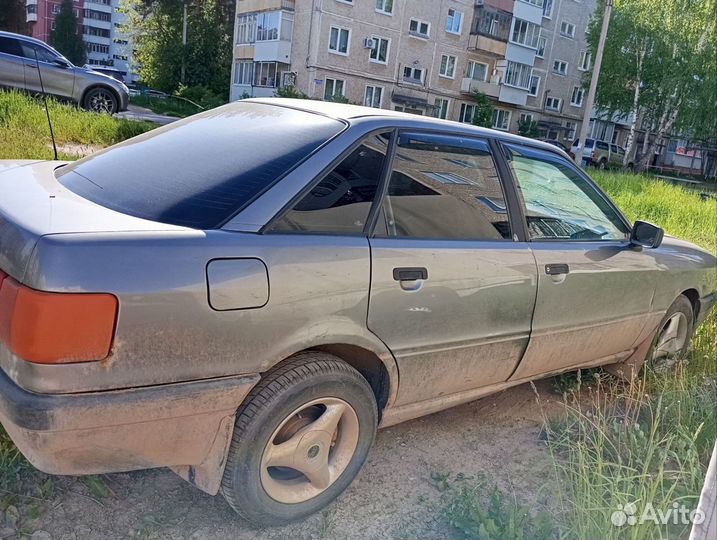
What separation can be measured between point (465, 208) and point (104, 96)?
473 inches

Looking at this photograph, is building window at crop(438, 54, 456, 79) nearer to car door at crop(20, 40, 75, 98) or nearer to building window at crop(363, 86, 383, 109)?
building window at crop(363, 86, 383, 109)

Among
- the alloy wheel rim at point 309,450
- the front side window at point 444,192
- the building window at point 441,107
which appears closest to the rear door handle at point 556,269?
the front side window at point 444,192

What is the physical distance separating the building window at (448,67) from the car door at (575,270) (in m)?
39.2

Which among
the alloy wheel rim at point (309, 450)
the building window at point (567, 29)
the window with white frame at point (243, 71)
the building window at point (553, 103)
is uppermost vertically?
the building window at point (567, 29)

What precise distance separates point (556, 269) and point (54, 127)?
8.65m

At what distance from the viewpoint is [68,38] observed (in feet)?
225

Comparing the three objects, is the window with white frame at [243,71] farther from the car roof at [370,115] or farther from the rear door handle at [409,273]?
the rear door handle at [409,273]

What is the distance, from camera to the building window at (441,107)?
4093cm

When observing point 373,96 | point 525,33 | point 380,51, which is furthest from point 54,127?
point 525,33

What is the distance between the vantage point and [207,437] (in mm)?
2141

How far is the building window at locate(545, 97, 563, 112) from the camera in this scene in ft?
157

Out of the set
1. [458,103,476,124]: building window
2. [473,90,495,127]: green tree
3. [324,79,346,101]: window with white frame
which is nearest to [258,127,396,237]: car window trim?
[324,79,346,101]: window with white frame

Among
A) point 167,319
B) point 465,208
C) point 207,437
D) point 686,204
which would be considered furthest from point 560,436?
point 686,204

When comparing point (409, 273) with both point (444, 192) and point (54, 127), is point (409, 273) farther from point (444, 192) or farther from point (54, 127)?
point (54, 127)
